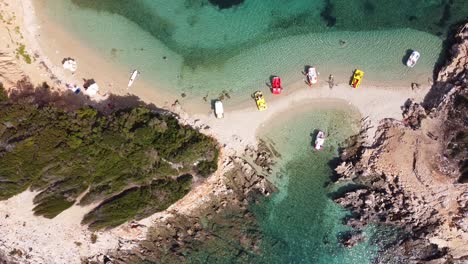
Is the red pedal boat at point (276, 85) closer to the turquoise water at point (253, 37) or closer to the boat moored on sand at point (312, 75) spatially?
the turquoise water at point (253, 37)

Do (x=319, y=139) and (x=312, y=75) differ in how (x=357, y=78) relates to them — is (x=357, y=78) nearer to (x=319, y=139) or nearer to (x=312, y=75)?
(x=312, y=75)

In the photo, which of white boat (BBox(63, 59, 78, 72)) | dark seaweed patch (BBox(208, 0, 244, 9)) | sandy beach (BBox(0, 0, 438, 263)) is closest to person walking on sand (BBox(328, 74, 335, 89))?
sandy beach (BBox(0, 0, 438, 263))

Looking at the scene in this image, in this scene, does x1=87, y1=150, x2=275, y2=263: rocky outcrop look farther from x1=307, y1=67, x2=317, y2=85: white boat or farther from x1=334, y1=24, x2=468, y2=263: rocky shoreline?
x1=334, y1=24, x2=468, y2=263: rocky shoreline

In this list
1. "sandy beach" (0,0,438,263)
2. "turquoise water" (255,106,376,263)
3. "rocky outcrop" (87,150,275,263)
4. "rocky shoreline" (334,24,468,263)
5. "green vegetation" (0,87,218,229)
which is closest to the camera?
"green vegetation" (0,87,218,229)

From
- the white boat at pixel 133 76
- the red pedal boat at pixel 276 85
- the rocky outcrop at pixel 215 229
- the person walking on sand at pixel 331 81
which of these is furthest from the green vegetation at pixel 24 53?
the person walking on sand at pixel 331 81

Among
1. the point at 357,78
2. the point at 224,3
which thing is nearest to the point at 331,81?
the point at 357,78
